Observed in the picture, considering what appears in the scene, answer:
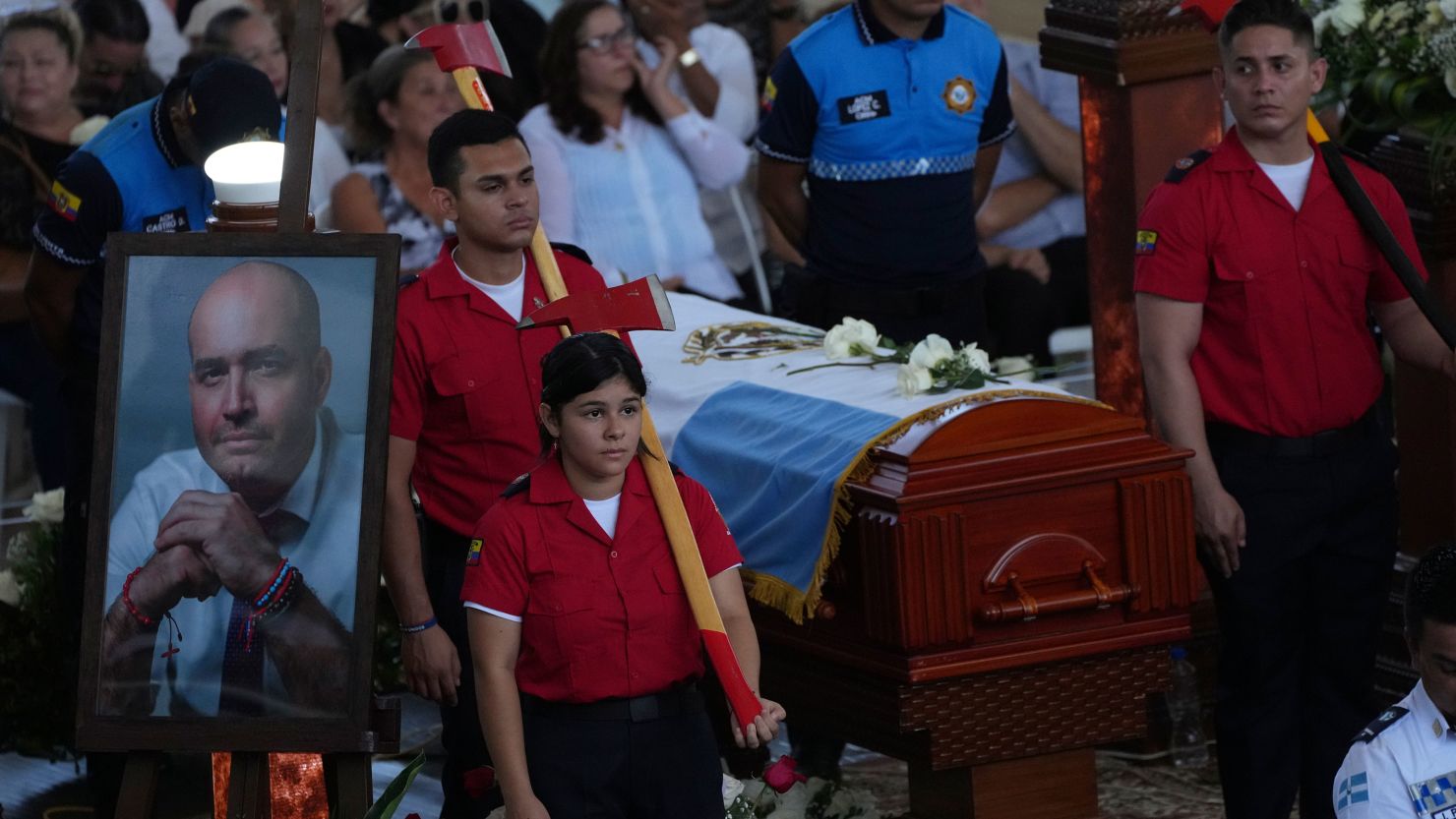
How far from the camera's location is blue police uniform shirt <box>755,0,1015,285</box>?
5586mm

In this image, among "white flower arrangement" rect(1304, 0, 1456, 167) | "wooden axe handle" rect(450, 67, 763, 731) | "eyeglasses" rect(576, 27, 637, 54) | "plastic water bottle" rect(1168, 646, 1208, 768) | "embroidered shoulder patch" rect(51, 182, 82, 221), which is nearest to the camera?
"wooden axe handle" rect(450, 67, 763, 731)

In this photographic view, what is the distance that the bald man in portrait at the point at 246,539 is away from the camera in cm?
352

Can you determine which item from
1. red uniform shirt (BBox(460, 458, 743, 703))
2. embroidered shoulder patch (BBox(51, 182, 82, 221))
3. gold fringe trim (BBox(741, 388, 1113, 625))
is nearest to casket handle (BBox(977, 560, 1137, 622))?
gold fringe trim (BBox(741, 388, 1113, 625))

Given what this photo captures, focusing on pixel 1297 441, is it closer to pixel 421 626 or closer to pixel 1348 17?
pixel 1348 17

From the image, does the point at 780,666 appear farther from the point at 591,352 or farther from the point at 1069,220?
the point at 1069,220

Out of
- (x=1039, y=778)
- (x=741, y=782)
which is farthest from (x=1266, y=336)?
(x=741, y=782)

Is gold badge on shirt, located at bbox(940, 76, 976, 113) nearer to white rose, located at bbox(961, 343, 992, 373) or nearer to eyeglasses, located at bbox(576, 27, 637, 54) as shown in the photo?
white rose, located at bbox(961, 343, 992, 373)

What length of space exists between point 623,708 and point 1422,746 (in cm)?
113

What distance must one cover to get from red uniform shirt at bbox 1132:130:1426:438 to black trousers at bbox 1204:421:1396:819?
8cm

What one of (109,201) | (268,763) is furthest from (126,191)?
(268,763)

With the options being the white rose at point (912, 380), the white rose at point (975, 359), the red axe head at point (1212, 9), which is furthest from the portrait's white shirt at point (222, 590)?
the red axe head at point (1212, 9)

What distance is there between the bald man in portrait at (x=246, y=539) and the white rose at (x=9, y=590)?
1814 mm

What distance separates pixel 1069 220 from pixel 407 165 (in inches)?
81.8

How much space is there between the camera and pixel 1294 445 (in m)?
4.20
